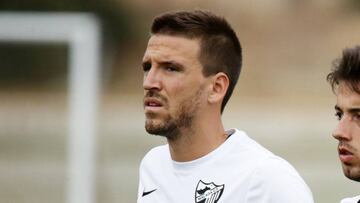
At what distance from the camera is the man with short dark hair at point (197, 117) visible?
4.00m

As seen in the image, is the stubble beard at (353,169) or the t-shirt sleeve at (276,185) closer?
the stubble beard at (353,169)

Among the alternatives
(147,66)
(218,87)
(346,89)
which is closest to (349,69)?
(346,89)

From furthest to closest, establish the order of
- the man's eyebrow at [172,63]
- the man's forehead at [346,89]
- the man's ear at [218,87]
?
the man's ear at [218,87] < the man's eyebrow at [172,63] < the man's forehead at [346,89]

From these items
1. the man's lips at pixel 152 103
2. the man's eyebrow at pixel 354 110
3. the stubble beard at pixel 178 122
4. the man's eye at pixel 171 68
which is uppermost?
the man's eye at pixel 171 68

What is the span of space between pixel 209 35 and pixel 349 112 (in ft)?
2.78

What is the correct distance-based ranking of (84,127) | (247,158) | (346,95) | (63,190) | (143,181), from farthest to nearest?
(63,190) < (84,127) < (143,181) < (247,158) < (346,95)

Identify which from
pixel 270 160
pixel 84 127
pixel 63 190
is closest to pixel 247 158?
pixel 270 160

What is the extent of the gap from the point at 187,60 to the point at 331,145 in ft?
51.2

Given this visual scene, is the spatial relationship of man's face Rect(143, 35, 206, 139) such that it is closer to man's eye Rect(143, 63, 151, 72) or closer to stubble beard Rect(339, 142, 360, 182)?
man's eye Rect(143, 63, 151, 72)

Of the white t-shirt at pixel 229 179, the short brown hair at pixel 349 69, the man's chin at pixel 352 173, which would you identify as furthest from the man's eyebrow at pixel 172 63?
the man's chin at pixel 352 173

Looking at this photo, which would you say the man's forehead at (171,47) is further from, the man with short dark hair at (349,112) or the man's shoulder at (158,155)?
the man with short dark hair at (349,112)

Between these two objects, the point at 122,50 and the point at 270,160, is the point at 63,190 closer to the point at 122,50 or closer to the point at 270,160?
the point at 270,160

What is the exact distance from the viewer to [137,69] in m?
22.2

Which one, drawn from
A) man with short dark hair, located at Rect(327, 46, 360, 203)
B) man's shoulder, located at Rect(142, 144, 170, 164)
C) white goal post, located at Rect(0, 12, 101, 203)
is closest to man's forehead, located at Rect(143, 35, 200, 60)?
man's shoulder, located at Rect(142, 144, 170, 164)
